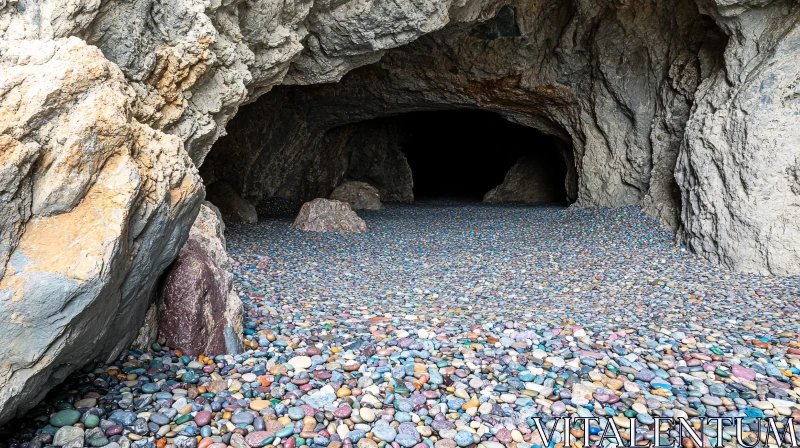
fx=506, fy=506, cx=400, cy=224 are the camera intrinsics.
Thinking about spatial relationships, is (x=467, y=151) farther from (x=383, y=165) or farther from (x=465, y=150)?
(x=383, y=165)

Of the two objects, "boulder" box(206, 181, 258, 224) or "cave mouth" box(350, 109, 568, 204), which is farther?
"cave mouth" box(350, 109, 568, 204)

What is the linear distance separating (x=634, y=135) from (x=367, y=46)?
18.6 ft

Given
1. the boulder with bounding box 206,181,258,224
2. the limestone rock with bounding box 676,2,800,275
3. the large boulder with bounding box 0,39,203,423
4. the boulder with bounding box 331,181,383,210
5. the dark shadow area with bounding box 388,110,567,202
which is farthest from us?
the dark shadow area with bounding box 388,110,567,202

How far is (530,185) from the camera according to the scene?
15.3 metres

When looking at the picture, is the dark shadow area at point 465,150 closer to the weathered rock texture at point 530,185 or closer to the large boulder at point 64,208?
the weathered rock texture at point 530,185

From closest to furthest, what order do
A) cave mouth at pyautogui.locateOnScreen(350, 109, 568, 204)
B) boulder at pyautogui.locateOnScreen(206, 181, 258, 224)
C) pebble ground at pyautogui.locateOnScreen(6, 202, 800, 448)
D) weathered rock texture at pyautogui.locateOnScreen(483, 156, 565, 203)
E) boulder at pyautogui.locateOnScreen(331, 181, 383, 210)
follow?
pebble ground at pyautogui.locateOnScreen(6, 202, 800, 448) → boulder at pyautogui.locateOnScreen(206, 181, 258, 224) → boulder at pyautogui.locateOnScreen(331, 181, 383, 210) → weathered rock texture at pyautogui.locateOnScreen(483, 156, 565, 203) → cave mouth at pyautogui.locateOnScreen(350, 109, 568, 204)

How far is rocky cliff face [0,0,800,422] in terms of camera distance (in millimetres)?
2133

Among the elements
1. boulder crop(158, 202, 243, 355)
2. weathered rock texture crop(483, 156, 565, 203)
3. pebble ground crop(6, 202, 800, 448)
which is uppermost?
weathered rock texture crop(483, 156, 565, 203)

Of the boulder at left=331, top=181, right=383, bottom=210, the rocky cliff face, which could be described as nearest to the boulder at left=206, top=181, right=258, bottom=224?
the rocky cliff face

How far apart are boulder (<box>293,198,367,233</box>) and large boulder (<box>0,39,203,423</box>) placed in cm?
679

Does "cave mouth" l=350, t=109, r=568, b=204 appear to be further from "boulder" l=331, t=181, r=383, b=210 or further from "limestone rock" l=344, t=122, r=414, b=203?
"boulder" l=331, t=181, r=383, b=210

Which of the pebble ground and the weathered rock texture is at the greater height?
the weathered rock texture

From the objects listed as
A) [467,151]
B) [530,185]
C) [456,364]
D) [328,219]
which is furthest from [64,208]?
[467,151]

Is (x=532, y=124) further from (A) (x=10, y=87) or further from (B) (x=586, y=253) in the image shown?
(A) (x=10, y=87)
